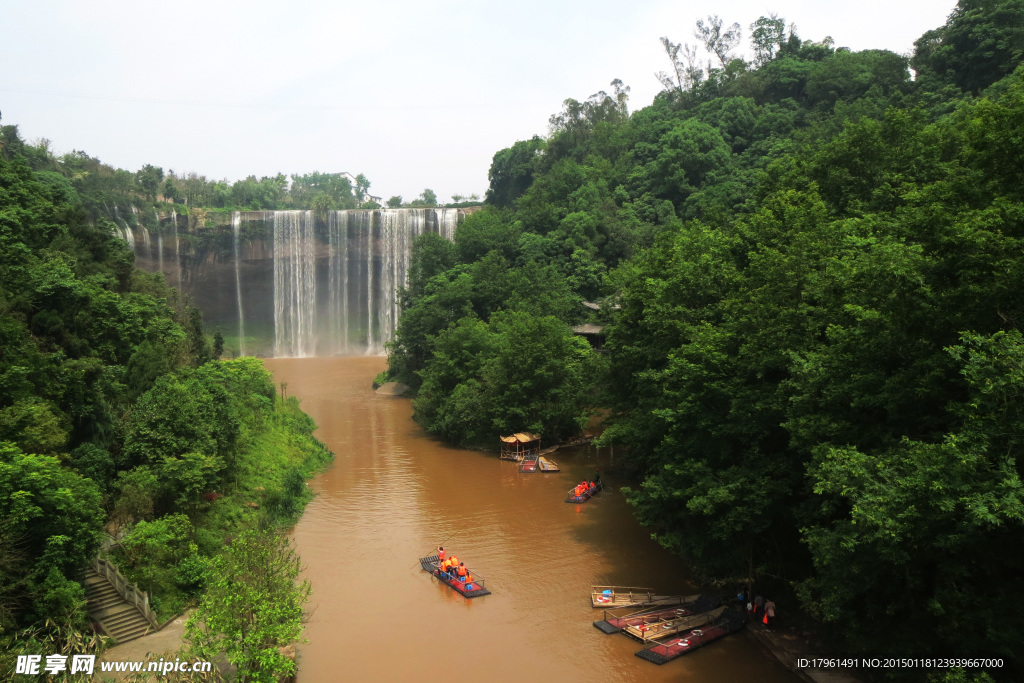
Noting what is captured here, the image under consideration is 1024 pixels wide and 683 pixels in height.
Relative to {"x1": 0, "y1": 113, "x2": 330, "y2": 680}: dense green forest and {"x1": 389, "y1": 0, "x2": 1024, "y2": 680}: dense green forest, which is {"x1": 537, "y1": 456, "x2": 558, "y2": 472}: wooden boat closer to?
{"x1": 389, "y1": 0, "x2": 1024, "y2": 680}: dense green forest

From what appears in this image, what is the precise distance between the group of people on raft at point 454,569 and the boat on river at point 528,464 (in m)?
8.21

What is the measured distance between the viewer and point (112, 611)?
41.9 feet

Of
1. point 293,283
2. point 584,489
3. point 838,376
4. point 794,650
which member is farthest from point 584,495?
point 293,283

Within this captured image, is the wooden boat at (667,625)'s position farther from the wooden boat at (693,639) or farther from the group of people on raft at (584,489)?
the group of people on raft at (584,489)

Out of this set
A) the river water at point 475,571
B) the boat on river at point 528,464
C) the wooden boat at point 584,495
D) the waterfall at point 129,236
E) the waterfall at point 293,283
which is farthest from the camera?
the waterfall at point 293,283

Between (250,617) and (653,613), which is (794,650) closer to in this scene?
(653,613)

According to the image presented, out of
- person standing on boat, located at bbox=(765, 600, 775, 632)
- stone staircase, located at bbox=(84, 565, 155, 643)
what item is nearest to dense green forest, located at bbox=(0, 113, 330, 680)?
stone staircase, located at bbox=(84, 565, 155, 643)

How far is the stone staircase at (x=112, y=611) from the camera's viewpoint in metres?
12.4

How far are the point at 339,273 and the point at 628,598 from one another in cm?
4501

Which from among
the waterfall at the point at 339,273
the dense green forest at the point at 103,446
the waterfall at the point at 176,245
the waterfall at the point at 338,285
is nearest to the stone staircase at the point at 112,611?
the dense green forest at the point at 103,446

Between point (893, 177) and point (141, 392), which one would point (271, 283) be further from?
point (893, 177)

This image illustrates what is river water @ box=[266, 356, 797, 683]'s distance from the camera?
12812 mm

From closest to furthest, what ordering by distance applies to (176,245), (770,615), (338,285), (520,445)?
(770,615) → (520,445) → (176,245) → (338,285)

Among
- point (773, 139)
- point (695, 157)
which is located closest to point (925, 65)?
point (773, 139)
